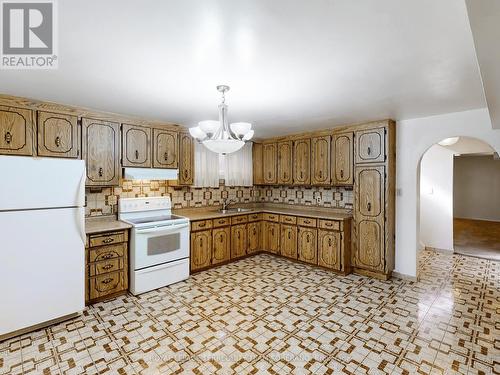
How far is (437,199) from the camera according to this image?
5359mm

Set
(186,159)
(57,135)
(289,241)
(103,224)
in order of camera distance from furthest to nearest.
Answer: (289,241), (186,159), (103,224), (57,135)

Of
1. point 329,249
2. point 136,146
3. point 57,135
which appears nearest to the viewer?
point 57,135

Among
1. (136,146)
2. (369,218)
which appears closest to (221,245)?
(136,146)

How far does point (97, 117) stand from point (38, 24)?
2007 mm

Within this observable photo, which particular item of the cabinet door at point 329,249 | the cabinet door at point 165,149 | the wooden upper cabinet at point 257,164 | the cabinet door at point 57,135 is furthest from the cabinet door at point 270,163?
the cabinet door at point 57,135

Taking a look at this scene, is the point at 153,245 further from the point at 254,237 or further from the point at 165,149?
the point at 254,237

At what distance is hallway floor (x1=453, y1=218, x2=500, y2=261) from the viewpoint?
5.14 metres

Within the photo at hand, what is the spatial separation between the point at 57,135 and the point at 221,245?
8.99 feet

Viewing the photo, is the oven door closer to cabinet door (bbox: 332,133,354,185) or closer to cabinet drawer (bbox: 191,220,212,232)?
cabinet drawer (bbox: 191,220,212,232)

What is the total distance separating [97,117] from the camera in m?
3.39

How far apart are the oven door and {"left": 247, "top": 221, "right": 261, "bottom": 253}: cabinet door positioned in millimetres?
1397

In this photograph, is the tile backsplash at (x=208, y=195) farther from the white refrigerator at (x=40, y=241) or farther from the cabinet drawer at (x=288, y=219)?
the white refrigerator at (x=40, y=241)

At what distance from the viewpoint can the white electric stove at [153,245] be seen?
3352mm

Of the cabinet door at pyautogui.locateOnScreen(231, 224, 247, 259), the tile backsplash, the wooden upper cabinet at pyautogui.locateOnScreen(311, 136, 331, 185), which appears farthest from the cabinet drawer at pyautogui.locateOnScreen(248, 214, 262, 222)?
the wooden upper cabinet at pyautogui.locateOnScreen(311, 136, 331, 185)
